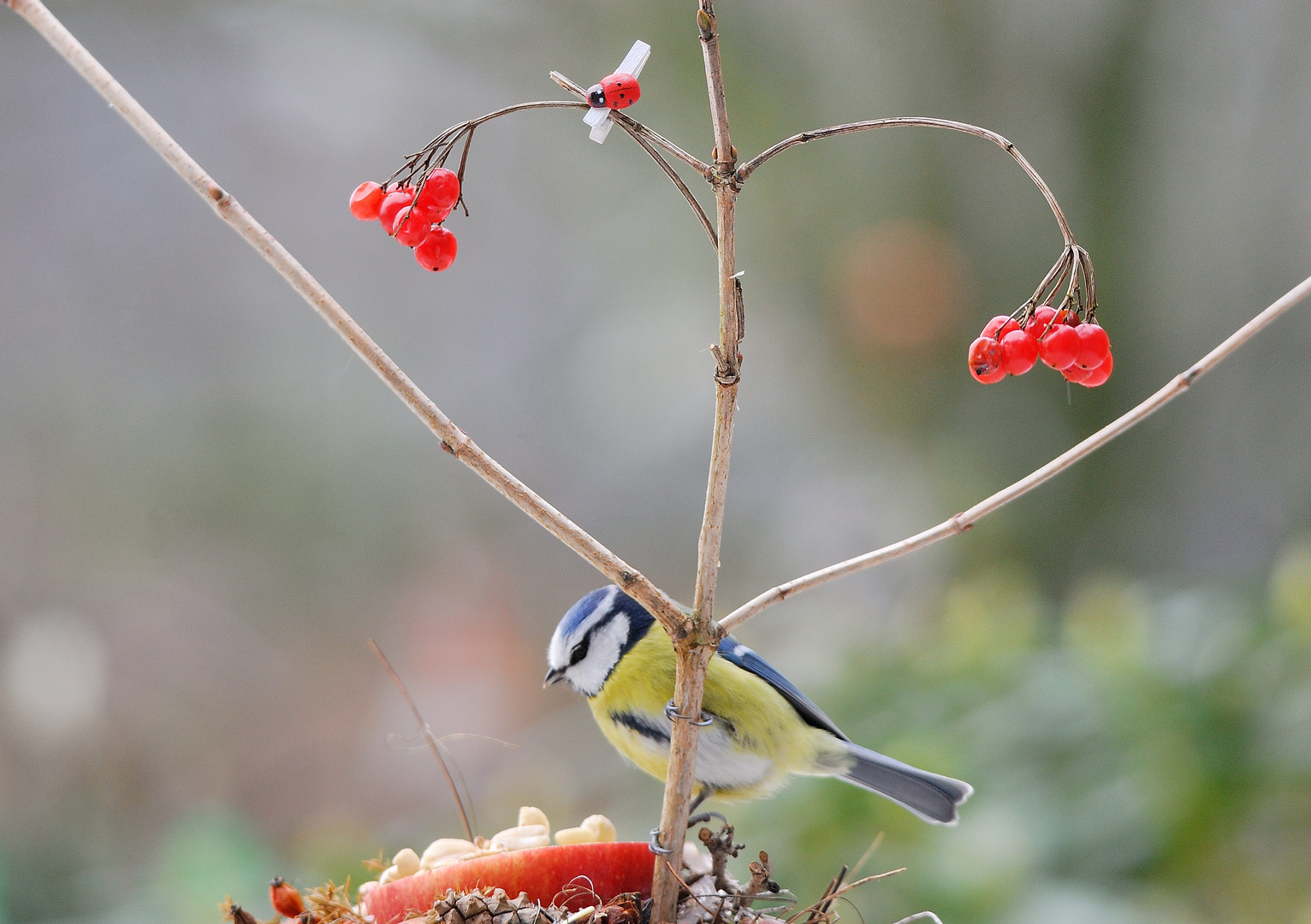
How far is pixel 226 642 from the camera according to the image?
6.99 ft

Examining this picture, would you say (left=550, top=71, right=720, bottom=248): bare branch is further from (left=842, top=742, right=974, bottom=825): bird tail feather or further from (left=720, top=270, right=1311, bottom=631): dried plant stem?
(left=842, top=742, right=974, bottom=825): bird tail feather

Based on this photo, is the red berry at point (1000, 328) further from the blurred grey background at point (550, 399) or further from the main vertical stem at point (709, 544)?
the blurred grey background at point (550, 399)

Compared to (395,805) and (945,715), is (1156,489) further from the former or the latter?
(395,805)

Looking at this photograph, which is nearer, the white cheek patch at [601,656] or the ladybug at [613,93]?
the ladybug at [613,93]

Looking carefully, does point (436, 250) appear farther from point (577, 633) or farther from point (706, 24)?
point (577, 633)

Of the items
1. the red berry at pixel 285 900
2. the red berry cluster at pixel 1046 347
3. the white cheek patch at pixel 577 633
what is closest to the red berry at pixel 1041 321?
the red berry cluster at pixel 1046 347

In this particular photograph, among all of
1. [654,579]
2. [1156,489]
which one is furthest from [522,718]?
[1156,489]

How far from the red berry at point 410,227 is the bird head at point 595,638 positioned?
0.39m

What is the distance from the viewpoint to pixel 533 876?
1.86 ft

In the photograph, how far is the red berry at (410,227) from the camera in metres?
Answer: 0.52

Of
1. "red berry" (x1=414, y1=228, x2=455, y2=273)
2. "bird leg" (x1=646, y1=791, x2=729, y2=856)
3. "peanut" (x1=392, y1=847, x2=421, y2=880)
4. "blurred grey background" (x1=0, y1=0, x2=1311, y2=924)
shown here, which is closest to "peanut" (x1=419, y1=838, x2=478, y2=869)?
"peanut" (x1=392, y1=847, x2=421, y2=880)

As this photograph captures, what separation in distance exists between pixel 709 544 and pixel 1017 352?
0.63 ft

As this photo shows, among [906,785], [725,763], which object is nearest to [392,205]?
[725,763]

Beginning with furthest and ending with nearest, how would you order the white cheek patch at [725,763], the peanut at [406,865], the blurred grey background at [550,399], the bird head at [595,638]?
the blurred grey background at [550,399]
the bird head at [595,638]
the white cheek patch at [725,763]
the peanut at [406,865]
